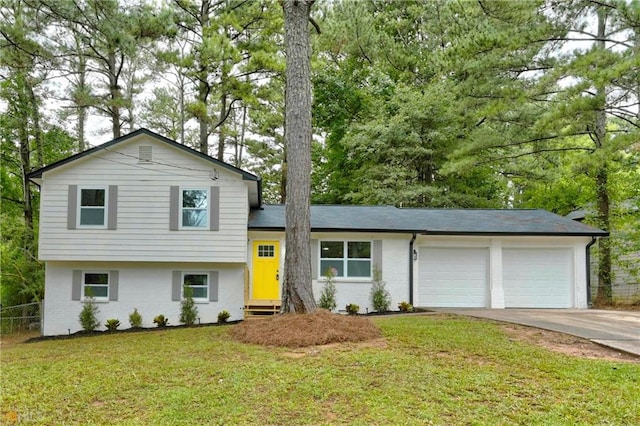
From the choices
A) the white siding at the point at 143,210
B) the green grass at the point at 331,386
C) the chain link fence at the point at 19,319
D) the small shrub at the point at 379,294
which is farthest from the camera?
the chain link fence at the point at 19,319

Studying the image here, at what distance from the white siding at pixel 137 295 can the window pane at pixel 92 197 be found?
5.43 feet

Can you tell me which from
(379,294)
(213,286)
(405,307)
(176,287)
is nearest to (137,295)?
(176,287)

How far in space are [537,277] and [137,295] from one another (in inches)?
461

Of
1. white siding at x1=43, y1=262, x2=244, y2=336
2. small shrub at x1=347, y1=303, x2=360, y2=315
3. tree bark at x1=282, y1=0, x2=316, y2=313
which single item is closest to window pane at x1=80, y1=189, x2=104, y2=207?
white siding at x1=43, y1=262, x2=244, y2=336

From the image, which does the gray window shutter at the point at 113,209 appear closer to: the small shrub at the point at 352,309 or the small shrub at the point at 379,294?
the small shrub at the point at 352,309

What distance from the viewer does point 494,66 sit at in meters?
13.3

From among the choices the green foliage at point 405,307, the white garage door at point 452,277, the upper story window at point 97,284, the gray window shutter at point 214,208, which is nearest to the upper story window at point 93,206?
the upper story window at point 97,284

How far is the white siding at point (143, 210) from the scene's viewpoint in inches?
456

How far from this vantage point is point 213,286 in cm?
1218

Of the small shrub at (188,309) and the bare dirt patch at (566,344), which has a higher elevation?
the bare dirt patch at (566,344)

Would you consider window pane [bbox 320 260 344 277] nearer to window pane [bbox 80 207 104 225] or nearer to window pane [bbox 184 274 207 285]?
window pane [bbox 184 274 207 285]

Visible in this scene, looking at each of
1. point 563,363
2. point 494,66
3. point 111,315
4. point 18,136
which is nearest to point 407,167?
point 494,66

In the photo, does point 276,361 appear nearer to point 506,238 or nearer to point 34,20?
point 506,238

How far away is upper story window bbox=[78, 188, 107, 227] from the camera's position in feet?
38.6
